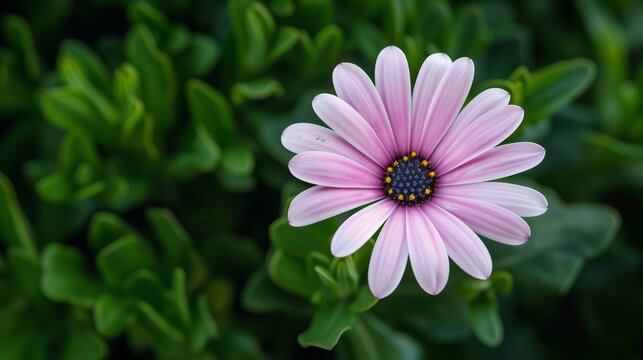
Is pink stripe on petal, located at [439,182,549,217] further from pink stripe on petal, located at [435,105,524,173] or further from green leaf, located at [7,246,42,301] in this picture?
green leaf, located at [7,246,42,301]

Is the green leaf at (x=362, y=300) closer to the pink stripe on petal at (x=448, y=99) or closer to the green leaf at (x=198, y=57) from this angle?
the pink stripe on petal at (x=448, y=99)

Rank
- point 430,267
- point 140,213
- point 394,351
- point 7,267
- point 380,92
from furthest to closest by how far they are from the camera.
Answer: point 140,213 → point 7,267 → point 394,351 → point 380,92 → point 430,267

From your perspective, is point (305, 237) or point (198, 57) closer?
point (305, 237)

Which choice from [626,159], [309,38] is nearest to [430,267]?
[309,38]

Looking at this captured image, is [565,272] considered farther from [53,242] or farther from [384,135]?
[53,242]

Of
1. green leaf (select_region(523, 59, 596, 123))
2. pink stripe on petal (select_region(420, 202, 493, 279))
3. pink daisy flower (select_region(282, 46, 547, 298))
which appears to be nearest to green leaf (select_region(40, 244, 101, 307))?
pink daisy flower (select_region(282, 46, 547, 298))

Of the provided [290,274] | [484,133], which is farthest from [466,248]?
[290,274]

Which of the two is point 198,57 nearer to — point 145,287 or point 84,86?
point 84,86
